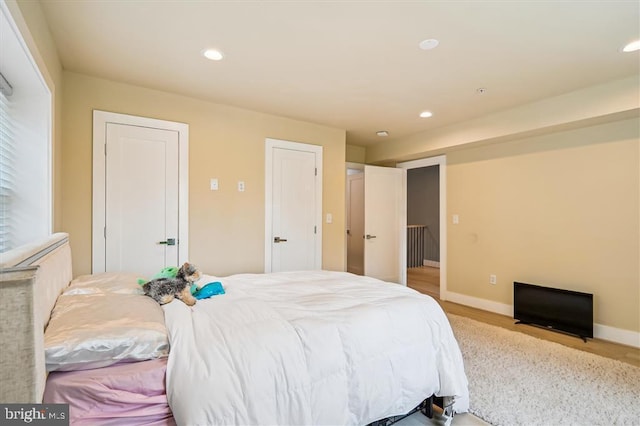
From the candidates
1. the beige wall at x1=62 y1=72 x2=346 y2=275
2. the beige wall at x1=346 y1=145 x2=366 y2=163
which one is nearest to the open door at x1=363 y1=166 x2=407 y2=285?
the beige wall at x1=346 y1=145 x2=366 y2=163

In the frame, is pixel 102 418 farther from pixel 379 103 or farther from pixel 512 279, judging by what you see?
pixel 512 279

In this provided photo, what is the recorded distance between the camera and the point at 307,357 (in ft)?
4.64

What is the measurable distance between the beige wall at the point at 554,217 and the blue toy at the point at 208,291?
12.0ft

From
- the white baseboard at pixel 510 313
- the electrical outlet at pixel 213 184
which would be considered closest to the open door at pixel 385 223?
the white baseboard at pixel 510 313

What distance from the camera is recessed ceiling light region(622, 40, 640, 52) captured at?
88.0 inches

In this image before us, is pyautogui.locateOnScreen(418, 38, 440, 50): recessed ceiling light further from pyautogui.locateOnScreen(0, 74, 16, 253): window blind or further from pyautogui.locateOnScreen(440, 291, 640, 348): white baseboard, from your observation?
pyautogui.locateOnScreen(440, 291, 640, 348): white baseboard

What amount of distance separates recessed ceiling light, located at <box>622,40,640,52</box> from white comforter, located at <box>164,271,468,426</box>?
2367 millimetres

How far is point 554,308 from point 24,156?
4930 mm

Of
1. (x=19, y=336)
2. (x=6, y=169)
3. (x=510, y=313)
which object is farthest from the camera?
(x=510, y=313)

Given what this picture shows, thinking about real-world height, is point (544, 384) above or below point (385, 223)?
below

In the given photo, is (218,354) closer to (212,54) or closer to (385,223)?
(212,54)

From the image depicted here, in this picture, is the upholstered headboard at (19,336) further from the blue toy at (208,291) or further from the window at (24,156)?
the window at (24,156)

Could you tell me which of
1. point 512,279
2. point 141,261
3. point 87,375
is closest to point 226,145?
point 141,261

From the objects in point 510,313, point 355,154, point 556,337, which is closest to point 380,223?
point 355,154
